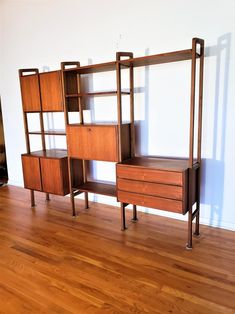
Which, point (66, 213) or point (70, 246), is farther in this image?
point (66, 213)

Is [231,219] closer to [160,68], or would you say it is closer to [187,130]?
[187,130]

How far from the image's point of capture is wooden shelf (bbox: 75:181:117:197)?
9.99ft

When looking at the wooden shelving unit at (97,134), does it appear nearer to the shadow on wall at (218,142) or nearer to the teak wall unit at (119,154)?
the teak wall unit at (119,154)

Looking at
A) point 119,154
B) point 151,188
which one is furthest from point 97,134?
point 151,188

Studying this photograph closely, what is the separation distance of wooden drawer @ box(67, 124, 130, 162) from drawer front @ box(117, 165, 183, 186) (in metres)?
0.19

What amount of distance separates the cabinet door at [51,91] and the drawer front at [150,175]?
112 centimetres

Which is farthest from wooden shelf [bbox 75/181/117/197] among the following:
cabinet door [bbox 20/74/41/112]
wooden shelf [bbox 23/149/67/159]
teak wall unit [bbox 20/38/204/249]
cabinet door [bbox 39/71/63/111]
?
cabinet door [bbox 20/74/41/112]

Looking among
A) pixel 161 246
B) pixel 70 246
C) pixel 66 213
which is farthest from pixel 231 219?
pixel 66 213

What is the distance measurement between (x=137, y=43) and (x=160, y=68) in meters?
0.39

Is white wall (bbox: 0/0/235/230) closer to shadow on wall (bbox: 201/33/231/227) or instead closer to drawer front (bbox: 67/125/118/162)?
shadow on wall (bbox: 201/33/231/227)

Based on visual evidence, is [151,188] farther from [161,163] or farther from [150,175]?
[161,163]

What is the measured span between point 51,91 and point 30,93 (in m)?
0.38

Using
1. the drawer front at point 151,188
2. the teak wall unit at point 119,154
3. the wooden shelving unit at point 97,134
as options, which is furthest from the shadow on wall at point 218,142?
the wooden shelving unit at point 97,134

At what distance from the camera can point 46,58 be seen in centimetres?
373
